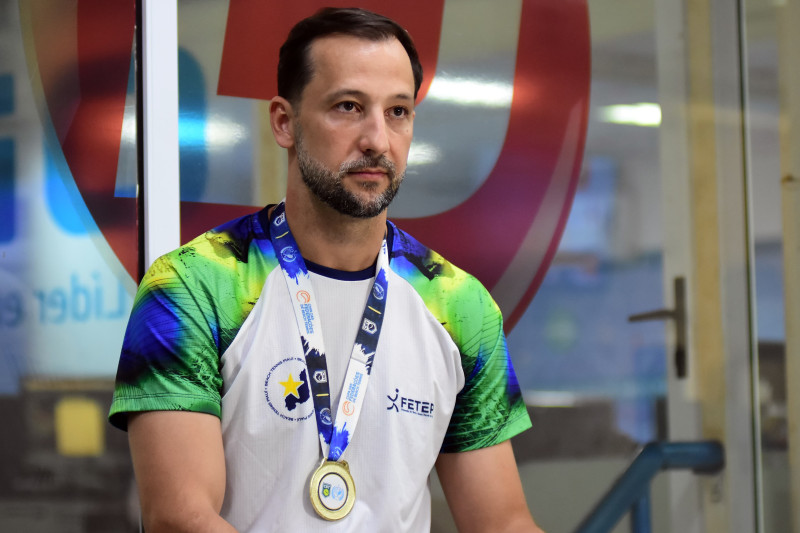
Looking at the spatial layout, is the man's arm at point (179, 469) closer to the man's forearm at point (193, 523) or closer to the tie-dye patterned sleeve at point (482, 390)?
the man's forearm at point (193, 523)

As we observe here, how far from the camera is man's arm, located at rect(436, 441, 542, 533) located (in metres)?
1.48

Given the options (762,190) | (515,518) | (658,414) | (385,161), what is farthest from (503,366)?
(762,190)

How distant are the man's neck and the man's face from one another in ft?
0.10

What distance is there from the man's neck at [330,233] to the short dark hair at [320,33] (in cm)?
18

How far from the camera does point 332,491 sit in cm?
136

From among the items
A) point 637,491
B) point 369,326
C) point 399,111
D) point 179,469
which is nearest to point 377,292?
point 369,326

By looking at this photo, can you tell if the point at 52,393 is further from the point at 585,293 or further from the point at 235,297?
the point at 585,293

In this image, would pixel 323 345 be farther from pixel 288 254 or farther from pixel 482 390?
pixel 482 390

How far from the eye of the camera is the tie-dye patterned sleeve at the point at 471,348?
1.53 metres

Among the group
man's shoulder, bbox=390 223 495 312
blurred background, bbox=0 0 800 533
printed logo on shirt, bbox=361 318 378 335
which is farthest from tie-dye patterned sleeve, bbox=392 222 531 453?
blurred background, bbox=0 0 800 533

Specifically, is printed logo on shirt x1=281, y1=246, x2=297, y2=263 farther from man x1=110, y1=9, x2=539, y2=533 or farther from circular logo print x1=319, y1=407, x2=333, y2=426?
circular logo print x1=319, y1=407, x2=333, y2=426

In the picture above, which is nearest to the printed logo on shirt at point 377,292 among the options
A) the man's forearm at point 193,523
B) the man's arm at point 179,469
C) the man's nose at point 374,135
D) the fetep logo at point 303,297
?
the fetep logo at point 303,297

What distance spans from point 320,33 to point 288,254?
14.3 inches

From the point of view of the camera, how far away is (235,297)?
1399 millimetres
